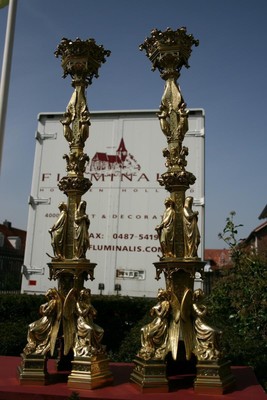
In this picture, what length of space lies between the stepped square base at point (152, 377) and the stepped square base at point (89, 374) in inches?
13.1

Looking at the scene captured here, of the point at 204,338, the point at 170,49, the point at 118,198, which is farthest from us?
the point at 118,198

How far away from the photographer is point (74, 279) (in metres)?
4.22

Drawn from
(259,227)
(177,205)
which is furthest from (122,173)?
(259,227)

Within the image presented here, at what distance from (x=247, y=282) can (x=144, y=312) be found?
2412mm

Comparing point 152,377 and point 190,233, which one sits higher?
point 190,233

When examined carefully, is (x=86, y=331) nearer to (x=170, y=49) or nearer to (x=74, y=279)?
(x=74, y=279)

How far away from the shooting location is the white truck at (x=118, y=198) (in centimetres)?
820

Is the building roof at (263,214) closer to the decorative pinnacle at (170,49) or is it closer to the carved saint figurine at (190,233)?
the decorative pinnacle at (170,49)

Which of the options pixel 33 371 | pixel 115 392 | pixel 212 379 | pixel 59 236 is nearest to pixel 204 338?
pixel 212 379

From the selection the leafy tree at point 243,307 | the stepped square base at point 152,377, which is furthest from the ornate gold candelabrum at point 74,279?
the leafy tree at point 243,307

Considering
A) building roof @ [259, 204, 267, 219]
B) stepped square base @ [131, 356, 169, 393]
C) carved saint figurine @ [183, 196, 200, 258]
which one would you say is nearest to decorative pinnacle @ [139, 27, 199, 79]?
carved saint figurine @ [183, 196, 200, 258]

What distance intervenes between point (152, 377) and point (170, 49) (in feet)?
12.1

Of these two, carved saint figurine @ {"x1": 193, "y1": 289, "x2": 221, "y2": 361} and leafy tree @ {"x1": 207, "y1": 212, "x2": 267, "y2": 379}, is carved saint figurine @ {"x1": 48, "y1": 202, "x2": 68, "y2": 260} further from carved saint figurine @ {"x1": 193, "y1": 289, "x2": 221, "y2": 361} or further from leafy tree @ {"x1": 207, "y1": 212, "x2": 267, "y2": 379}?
leafy tree @ {"x1": 207, "y1": 212, "x2": 267, "y2": 379}

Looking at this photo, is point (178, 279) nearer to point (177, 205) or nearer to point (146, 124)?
point (177, 205)
